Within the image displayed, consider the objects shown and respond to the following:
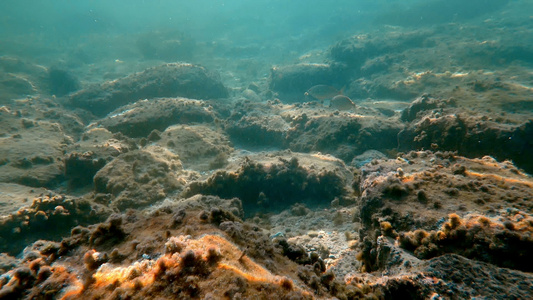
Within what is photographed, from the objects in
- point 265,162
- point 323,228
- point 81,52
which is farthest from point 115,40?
point 323,228

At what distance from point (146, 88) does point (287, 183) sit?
12255mm

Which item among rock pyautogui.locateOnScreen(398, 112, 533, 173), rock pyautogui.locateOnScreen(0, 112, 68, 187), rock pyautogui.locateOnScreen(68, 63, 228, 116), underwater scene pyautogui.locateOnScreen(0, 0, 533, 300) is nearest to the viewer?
underwater scene pyautogui.locateOnScreen(0, 0, 533, 300)

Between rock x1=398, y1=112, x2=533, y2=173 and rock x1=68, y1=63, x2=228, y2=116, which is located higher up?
rock x1=68, y1=63, x2=228, y2=116

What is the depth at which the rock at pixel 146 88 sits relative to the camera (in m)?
14.5

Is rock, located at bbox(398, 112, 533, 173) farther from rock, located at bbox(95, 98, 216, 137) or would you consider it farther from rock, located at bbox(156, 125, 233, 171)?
rock, located at bbox(95, 98, 216, 137)

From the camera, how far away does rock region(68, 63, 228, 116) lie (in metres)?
14.5

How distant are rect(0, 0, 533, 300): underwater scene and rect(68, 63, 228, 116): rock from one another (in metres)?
0.10

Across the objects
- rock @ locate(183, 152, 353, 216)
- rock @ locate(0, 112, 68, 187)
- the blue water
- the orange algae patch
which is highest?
the blue water

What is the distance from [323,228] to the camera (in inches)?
187

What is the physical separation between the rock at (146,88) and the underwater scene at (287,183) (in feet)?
0.33

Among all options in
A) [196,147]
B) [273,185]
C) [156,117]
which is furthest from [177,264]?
[156,117]

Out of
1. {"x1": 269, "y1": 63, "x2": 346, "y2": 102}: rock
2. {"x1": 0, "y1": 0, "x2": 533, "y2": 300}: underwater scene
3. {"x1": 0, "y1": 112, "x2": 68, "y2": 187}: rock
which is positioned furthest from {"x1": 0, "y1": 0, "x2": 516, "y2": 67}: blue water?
{"x1": 0, "y1": 112, "x2": 68, "y2": 187}: rock

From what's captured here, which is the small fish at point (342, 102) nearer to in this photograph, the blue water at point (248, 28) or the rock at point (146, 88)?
the rock at point (146, 88)

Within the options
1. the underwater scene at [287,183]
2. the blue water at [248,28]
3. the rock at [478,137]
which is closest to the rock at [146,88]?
the underwater scene at [287,183]
